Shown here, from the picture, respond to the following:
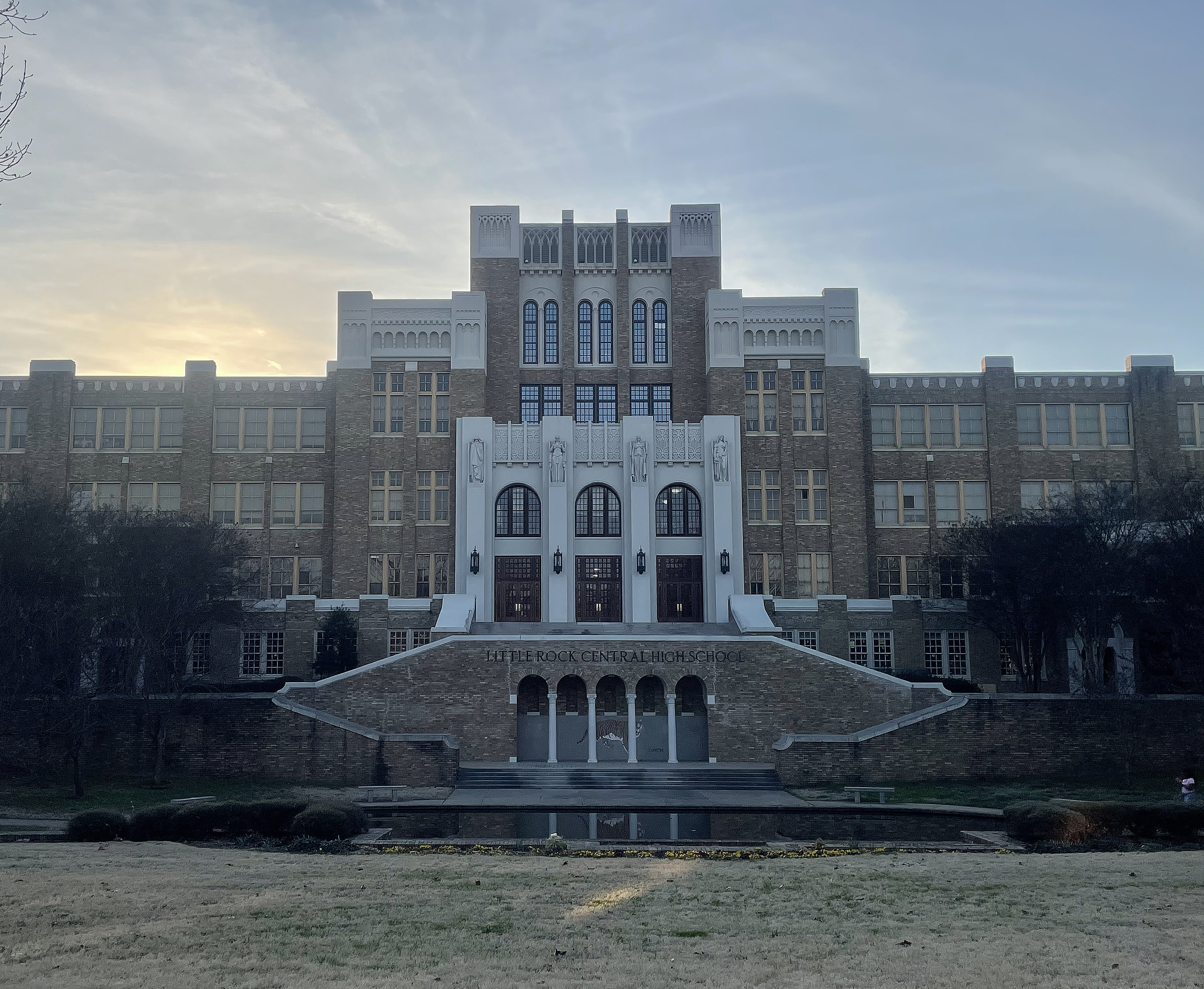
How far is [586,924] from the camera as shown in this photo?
14336mm

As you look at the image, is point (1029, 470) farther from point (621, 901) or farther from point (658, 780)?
point (621, 901)

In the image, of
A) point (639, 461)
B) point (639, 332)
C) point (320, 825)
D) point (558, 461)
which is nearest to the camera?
point (320, 825)

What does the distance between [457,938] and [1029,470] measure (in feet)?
154

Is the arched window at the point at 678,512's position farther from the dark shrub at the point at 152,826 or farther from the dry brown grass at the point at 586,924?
the dry brown grass at the point at 586,924

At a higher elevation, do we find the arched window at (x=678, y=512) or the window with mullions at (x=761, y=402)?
the window with mullions at (x=761, y=402)

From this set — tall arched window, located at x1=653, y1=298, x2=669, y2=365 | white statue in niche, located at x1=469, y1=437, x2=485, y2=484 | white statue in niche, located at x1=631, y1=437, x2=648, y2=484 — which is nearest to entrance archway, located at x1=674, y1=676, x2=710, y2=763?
white statue in niche, located at x1=631, y1=437, x2=648, y2=484

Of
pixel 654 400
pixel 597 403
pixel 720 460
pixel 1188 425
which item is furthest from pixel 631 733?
pixel 1188 425

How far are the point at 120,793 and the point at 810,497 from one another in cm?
3150

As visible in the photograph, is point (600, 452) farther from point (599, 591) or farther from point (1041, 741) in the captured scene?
point (1041, 741)

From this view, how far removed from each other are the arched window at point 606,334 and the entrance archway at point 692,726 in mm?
18131

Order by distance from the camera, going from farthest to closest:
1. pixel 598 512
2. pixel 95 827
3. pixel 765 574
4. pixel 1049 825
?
pixel 765 574 < pixel 598 512 < pixel 1049 825 < pixel 95 827

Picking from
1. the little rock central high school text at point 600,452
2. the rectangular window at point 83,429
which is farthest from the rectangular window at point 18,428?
the rectangular window at point 83,429

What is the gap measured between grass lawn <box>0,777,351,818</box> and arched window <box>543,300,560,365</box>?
24.9 m

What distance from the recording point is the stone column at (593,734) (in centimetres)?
4084
